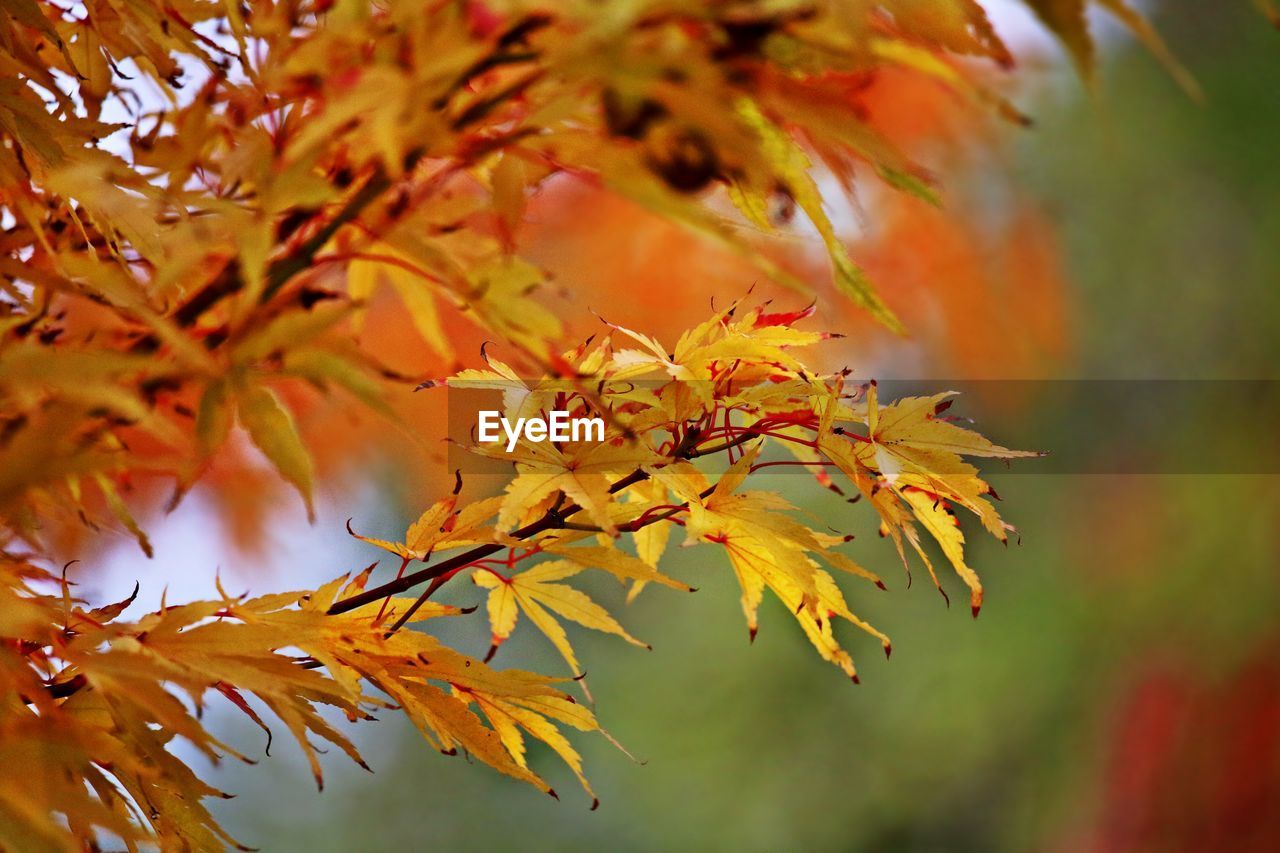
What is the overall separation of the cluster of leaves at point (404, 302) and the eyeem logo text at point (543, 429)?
0.01 metres

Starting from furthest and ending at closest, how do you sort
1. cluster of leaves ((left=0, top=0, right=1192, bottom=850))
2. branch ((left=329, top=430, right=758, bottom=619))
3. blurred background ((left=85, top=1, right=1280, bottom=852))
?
blurred background ((left=85, top=1, right=1280, bottom=852)), branch ((left=329, top=430, right=758, bottom=619)), cluster of leaves ((left=0, top=0, right=1192, bottom=850))

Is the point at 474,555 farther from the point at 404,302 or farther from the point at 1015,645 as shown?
the point at 1015,645

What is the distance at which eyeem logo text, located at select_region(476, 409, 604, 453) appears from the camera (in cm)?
53

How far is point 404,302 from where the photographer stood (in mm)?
449

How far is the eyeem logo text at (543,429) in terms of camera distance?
529 millimetres

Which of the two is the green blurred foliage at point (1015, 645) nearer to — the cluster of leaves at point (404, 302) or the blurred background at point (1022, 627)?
the blurred background at point (1022, 627)

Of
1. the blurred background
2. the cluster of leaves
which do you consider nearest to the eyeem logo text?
the cluster of leaves

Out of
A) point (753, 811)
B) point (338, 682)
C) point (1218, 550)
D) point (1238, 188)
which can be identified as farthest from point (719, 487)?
point (1238, 188)

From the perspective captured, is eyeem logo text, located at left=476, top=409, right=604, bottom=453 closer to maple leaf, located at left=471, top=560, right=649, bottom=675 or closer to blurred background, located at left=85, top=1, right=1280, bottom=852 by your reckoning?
maple leaf, located at left=471, top=560, right=649, bottom=675

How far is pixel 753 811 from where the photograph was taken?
3.15 m

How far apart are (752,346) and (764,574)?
0.45 feet

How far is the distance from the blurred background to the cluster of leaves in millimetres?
2378

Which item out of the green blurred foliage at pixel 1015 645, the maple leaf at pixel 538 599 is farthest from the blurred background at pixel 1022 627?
the maple leaf at pixel 538 599

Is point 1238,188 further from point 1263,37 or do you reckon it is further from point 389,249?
point 389,249
